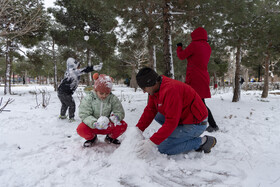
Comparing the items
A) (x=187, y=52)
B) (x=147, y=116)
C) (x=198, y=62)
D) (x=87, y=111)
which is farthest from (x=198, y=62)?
(x=87, y=111)

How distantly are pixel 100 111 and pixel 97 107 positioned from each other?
7cm

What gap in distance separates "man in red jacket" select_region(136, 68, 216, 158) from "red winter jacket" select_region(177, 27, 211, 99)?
0.99m

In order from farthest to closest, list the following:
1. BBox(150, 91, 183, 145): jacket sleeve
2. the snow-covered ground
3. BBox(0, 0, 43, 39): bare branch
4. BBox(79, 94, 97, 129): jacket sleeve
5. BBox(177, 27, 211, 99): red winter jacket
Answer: BBox(0, 0, 43, 39): bare branch, BBox(177, 27, 211, 99): red winter jacket, BBox(79, 94, 97, 129): jacket sleeve, BBox(150, 91, 183, 145): jacket sleeve, the snow-covered ground

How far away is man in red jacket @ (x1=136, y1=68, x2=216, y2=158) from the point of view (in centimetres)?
178

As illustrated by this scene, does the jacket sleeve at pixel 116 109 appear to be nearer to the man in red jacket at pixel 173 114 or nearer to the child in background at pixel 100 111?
the child in background at pixel 100 111

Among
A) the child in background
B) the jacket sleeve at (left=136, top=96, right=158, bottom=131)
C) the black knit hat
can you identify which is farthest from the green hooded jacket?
the black knit hat

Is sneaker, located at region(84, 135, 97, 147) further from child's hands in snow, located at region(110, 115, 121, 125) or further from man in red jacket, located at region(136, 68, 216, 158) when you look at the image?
man in red jacket, located at region(136, 68, 216, 158)

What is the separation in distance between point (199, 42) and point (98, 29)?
9934mm

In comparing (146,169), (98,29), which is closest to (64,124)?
(146,169)

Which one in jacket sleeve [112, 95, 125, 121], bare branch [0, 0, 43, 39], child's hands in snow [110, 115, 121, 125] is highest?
bare branch [0, 0, 43, 39]

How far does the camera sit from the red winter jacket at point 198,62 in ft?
9.62

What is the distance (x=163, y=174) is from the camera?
172 cm

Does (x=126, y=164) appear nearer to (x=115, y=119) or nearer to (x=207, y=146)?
(x=115, y=119)

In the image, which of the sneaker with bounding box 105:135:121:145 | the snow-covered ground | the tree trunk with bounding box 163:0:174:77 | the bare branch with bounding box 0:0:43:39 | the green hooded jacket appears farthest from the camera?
the tree trunk with bounding box 163:0:174:77
